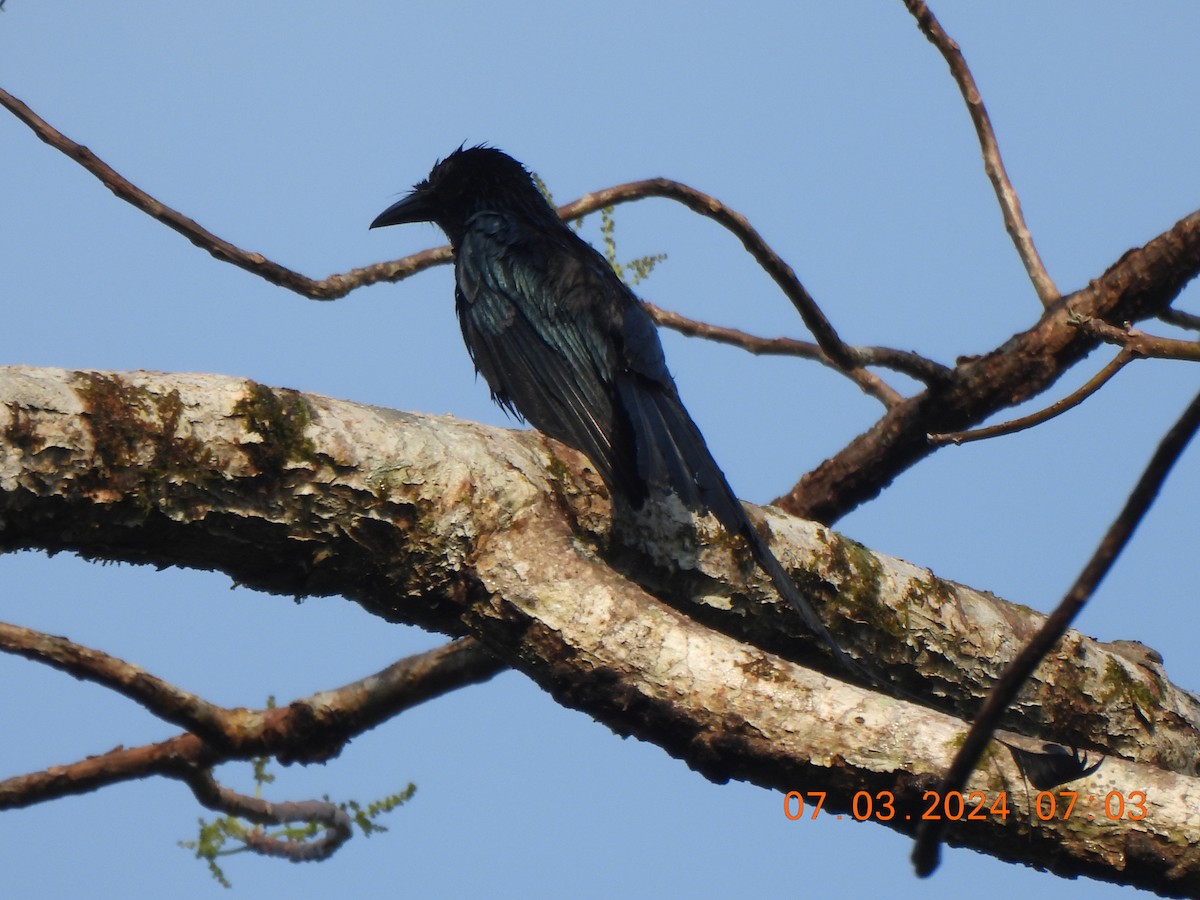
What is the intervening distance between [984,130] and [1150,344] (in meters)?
2.63

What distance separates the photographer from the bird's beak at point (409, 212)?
657 cm

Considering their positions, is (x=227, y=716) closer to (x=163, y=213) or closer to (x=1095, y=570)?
(x=163, y=213)

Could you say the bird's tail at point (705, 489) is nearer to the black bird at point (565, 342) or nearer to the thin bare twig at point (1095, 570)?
the black bird at point (565, 342)

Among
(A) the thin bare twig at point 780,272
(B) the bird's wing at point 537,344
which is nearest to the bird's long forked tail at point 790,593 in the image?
(B) the bird's wing at point 537,344

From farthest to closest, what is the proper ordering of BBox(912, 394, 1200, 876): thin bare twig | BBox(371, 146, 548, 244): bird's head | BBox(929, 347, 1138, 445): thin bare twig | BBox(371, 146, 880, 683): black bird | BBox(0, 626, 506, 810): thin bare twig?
BBox(371, 146, 548, 244): bird's head
BBox(0, 626, 506, 810): thin bare twig
BBox(371, 146, 880, 683): black bird
BBox(929, 347, 1138, 445): thin bare twig
BBox(912, 394, 1200, 876): thin bare twig

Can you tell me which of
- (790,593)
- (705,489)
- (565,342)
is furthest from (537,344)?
(790,593)

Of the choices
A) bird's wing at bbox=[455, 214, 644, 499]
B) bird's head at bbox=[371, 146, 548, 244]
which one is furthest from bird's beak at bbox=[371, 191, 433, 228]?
bird's wing at bbox=[455, 214, 644, 499]

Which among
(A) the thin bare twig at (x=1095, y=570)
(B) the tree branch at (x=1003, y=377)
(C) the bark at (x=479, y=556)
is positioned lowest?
(A) the thin bare twig at (x=1095, y=570)

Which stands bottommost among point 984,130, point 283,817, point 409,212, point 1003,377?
point 283,817

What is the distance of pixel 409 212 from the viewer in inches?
259

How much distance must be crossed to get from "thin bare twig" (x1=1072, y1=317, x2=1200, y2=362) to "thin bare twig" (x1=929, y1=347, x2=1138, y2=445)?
0.12 ft

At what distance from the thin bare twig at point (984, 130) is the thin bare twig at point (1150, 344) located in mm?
1931

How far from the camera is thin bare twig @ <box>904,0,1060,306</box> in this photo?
4879mm

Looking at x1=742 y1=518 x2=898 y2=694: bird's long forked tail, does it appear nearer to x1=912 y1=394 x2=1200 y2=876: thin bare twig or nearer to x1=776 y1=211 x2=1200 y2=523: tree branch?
x1=776 y1=211 x2=1200 y2=523: tree branch
